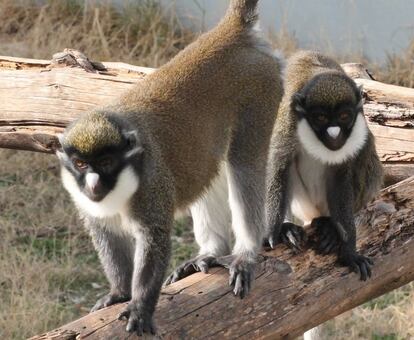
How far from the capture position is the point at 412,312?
281 inches

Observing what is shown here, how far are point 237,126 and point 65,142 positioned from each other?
1.27 metres

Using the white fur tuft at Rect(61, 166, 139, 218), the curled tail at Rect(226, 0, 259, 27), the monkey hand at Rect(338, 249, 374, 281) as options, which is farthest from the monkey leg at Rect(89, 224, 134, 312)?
the curled tail at Rect(226, 0, 259, 27)

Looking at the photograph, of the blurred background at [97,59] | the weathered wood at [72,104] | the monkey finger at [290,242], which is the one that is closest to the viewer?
the monkey finger at [290,242]

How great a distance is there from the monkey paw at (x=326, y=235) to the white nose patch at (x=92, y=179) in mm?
1348

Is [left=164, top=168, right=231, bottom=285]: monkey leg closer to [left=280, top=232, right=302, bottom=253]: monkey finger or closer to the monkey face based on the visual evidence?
[left=280, top=232, right=302, bottom=253]: monkey finger

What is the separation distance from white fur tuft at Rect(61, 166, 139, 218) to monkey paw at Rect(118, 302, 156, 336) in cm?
51

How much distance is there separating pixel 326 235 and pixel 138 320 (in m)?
1.35

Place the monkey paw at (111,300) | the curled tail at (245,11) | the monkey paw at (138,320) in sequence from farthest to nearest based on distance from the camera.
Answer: the curled tail at (245,11), the monkey paw at (111,300), the monkey paw at (138,320)

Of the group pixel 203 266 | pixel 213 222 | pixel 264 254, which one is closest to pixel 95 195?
pixel 203 266

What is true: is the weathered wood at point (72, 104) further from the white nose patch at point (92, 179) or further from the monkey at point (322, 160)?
the white nose patch at point (92, 179)

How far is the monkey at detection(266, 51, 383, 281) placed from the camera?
16.3 feet

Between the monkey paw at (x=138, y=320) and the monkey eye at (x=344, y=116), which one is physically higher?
the monkey eye at (x=344, y=116)

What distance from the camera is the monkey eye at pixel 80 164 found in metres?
4.23

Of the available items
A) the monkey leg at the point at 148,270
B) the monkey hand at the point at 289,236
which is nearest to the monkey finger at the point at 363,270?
the monkey hand at the point at 289,236
